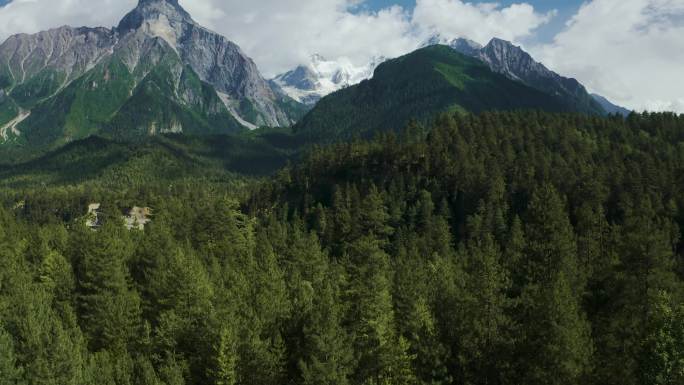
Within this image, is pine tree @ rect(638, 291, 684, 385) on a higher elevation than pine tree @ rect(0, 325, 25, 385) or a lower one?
higher

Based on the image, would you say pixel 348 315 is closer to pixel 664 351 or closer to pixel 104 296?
pixel 664 351

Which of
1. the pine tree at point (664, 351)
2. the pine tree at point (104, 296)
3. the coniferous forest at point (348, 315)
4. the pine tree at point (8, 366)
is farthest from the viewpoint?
the pine tree at point (104, 296)

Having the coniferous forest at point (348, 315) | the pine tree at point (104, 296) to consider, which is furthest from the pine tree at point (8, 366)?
the pine tree at point (104, 296)

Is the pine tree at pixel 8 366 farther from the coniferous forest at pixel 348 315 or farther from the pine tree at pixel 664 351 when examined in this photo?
the pine tree at pixel 664 351

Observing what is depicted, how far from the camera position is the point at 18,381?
3331 cm

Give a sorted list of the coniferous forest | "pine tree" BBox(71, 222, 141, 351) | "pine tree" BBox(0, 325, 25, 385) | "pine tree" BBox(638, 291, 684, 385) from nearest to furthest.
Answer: "pine tree" BBox(638, 291, 684, 385) < "pine tree" BBox(0, 325, 25, 385) < the coniferous forest < "pine tree" BBox(71, 222, 141, 351)

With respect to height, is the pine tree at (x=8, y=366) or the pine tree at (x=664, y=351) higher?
the pine tree at (x=664, y=351)

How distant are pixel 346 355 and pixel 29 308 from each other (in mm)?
23416

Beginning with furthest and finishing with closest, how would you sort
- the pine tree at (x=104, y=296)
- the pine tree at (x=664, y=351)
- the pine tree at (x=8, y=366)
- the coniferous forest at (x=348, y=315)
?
the pine tree at (x=104, y=296) → the coniferous forest at (x=348, y=315) → the pine tree at (x=8, y=366) → the pine tree at (x=664, y=351)

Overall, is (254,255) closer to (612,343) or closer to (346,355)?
(346,355)

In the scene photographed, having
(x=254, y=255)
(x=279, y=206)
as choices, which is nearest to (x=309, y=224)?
(x=279, y=206)

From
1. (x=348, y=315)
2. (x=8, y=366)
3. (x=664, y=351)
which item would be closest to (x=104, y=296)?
(x=8, y=366)

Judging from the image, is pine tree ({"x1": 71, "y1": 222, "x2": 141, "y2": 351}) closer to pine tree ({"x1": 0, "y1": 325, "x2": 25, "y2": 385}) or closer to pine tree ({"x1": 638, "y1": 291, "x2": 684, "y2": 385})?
pine tree ({"x1": 0, "y1": 325, "x2": 25, "y2": 385})

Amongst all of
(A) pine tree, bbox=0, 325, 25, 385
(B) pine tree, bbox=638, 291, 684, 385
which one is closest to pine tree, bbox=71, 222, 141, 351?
(A) pine tree, bbox=0, 325, 25, 385
